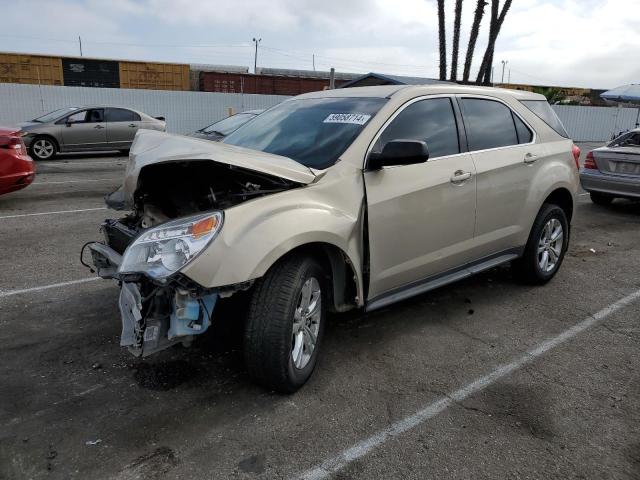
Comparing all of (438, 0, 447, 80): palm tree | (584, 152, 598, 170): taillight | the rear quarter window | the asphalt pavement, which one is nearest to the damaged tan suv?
the rear quarter window

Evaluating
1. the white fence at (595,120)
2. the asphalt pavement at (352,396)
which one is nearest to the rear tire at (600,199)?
the asphalt pavement at (352,396)

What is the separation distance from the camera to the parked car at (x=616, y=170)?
920cm

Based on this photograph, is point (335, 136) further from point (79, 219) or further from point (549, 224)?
point (79, 219)

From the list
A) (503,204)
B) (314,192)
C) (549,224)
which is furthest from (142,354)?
(549,224)

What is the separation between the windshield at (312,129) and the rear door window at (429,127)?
182mm

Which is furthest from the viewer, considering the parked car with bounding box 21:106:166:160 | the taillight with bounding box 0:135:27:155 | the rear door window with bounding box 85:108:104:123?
the rear door window with bounding box 85:108:104:123

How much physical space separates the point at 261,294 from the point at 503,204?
2.57 meters

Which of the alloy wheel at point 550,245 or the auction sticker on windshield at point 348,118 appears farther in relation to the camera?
the alloy wheel at point 550,245

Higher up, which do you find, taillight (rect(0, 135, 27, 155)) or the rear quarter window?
the rear quarter window

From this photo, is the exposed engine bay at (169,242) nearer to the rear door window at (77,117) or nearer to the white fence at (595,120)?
the rear door window at (77,117)

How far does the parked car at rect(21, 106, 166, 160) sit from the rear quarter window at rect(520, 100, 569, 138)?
1364cm

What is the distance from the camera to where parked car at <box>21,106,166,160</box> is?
14984 mm

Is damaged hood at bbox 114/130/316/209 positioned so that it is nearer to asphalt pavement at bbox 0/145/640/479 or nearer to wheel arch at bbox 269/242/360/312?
wheel arch at bbox 269/242/360/312

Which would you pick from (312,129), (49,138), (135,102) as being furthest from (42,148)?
(312,129)
